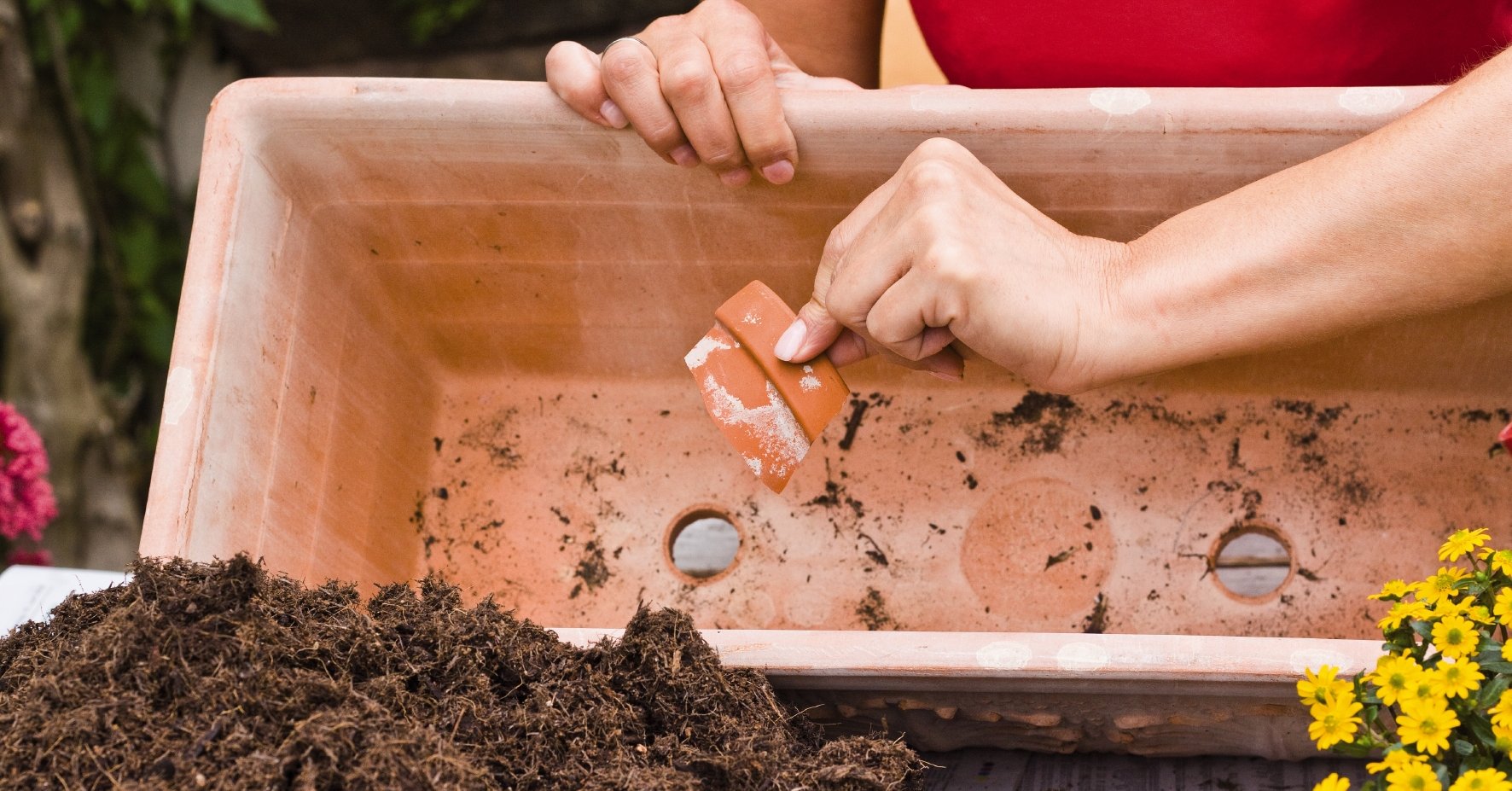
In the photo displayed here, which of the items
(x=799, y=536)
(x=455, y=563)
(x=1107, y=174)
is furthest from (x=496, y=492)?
(x=1107, y=174)

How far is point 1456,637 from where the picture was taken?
0.60 metres

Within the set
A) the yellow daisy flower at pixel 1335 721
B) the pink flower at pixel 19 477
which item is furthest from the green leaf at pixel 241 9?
the yellow daisy flower at pixel 1335 721

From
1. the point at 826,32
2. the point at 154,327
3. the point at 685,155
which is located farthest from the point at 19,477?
the point at 826,32

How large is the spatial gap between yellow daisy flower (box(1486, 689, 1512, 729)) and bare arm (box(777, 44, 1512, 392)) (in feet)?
1.00

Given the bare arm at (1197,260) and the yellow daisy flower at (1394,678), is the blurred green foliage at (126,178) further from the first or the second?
the yellow daisy flower at (1394,678)

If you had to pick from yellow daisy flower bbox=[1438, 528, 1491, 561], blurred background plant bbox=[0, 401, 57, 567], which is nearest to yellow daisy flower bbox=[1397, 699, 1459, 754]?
yellow daisy flower bbox=[1438, 528, 1491, 561]

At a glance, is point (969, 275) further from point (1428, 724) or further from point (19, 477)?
point (19, 477)

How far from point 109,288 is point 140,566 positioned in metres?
1.15

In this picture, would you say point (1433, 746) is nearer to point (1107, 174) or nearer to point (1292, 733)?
point (1292, 733)

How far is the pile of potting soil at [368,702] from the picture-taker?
2.00 ft

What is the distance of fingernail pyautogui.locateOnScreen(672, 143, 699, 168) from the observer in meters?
0.93

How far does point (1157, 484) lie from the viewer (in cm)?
113

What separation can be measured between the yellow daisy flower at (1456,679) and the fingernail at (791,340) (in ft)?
1.57

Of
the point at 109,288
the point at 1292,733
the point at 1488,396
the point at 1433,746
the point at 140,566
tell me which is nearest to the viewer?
the point at 1433,746
